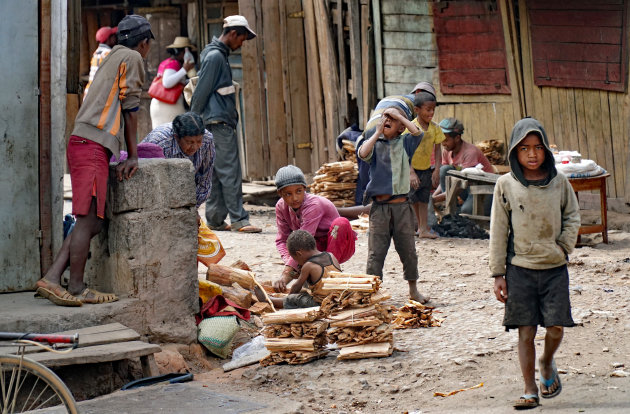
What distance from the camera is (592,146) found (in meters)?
11.4

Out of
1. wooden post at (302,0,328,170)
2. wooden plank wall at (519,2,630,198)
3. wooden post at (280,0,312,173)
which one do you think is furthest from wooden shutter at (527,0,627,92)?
wooden post at (280,0,312,173)

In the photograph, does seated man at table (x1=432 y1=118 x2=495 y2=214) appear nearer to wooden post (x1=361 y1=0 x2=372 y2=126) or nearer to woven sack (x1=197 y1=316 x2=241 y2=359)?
wooden post (x1=361 y1=0 x2=372 y2=126)

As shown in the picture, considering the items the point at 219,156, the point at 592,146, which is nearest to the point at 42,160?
the point at 219,156

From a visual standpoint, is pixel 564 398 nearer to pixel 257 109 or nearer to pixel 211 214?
pixel 211 214

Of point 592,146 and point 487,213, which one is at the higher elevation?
point 592,146

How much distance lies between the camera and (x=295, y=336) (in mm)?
5965

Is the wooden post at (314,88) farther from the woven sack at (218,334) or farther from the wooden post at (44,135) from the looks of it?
the wooden post at (44,135)

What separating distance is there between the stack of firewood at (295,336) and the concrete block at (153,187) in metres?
1.03

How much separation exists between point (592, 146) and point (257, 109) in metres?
4.98

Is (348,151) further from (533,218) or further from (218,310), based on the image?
(533,218)

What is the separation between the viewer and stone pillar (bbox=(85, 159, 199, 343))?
6.18 meters

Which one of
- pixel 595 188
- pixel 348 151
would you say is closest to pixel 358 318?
pixel 595 188

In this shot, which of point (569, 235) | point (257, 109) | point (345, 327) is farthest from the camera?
point (257, 109)

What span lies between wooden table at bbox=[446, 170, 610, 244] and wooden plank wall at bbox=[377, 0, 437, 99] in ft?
8.00
